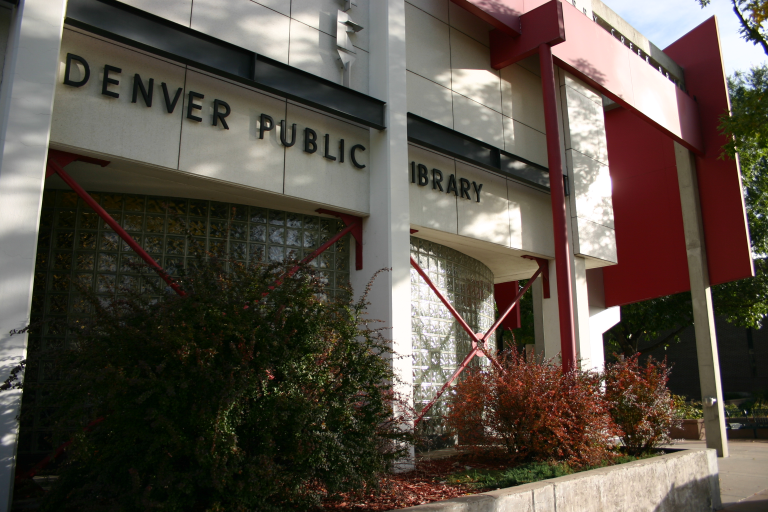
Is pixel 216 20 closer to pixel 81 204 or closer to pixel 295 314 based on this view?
pixel 81 204

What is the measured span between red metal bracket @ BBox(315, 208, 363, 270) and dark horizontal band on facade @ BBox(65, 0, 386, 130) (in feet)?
5.49

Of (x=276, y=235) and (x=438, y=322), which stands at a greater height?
(x=276, y=235)

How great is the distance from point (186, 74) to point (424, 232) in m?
5.50

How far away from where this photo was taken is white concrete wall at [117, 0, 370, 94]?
28.1 ft

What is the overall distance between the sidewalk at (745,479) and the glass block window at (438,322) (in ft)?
15.9

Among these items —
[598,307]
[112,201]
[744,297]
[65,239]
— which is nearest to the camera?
[65,239]

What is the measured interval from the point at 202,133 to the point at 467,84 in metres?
6.71

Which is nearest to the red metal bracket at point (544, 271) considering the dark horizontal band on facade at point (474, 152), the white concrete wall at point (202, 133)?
the dark horizontal band on facade at point (474, 152)

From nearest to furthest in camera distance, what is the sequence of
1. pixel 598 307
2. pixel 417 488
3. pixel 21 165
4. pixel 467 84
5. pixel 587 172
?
pixel 21 165, pixel 417 488, pixel 467 84, pixel 587 172, pixel 598 307

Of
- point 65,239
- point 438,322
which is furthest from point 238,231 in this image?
point 438,322

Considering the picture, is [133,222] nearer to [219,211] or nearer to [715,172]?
[219,211]

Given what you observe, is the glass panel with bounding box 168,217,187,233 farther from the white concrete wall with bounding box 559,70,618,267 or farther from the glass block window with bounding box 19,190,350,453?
the white concrete wall with bounding box 559,70,618,267

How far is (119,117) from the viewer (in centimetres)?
769

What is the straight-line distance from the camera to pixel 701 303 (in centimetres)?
1625
